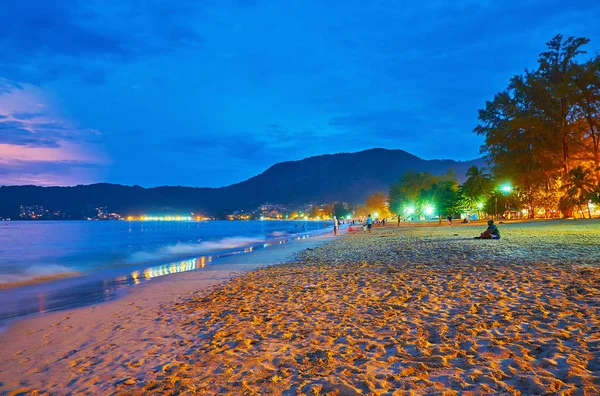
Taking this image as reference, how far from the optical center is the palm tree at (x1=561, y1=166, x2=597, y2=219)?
105 feet

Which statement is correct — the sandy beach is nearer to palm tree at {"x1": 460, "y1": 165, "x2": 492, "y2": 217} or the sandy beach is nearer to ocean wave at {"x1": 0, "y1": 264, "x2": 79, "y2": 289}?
ocean wave at {"x1": 0, "y1": 264, "x2": 79, "y2": 289}

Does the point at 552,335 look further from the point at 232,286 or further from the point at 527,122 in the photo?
the point at 527,122

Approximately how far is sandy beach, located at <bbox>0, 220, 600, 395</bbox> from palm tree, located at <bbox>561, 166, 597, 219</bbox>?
98.0ft

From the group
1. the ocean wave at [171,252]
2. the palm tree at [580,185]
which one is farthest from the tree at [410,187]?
the ocean wave at [171,252]

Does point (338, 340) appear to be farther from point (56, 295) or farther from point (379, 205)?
point (379, 205)

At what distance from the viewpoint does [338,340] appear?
474cm

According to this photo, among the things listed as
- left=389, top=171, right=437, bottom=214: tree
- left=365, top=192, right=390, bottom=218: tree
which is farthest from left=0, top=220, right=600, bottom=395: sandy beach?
left=365, top=192, right=390, bottom=218: tree

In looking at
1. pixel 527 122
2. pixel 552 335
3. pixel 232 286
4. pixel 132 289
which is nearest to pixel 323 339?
pixel 552 335

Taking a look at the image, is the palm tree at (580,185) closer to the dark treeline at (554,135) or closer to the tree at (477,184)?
the dark treeline at (554,135)

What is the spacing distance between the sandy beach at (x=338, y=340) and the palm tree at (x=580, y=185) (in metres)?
29.9

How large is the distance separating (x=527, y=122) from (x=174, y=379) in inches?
1594

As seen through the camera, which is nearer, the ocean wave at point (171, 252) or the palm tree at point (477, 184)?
the ocean wave at point (171, 252)

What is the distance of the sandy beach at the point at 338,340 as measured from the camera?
3.48 m

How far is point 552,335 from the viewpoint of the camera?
14.0 ft
